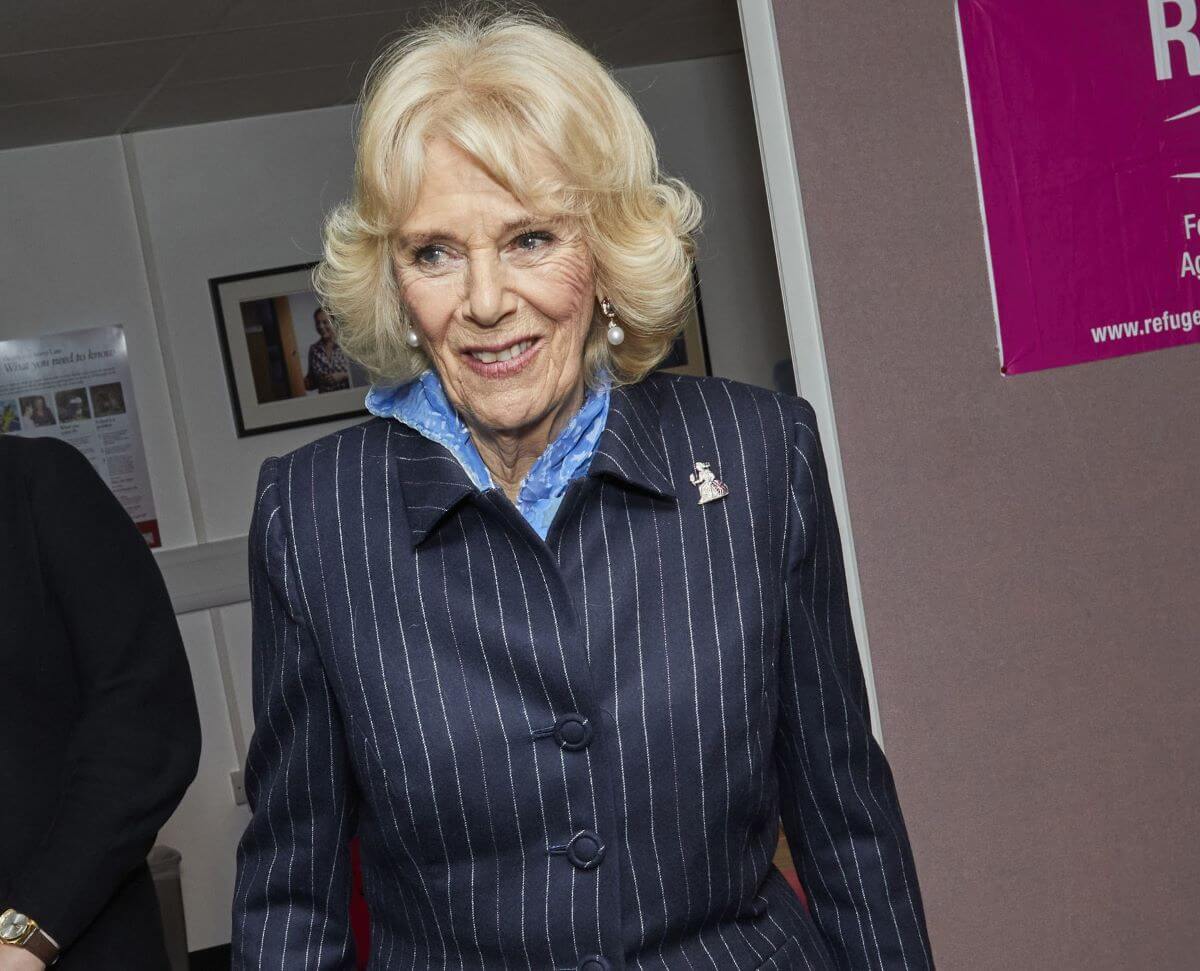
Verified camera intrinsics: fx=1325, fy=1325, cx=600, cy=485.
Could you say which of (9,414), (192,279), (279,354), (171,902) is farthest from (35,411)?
(171,902)

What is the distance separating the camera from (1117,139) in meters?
2.31

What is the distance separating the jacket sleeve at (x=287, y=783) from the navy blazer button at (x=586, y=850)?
234mm

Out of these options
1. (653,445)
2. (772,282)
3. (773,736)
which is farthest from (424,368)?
(772,282)

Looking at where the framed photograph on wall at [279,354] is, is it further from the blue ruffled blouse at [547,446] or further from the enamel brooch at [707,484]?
the enamel brooch at [707,484]

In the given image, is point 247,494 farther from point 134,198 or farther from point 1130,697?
point 1130,697

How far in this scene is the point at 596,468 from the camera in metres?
1.21

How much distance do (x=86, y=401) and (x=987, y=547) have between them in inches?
147

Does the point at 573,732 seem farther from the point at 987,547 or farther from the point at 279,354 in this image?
the point at 279,354

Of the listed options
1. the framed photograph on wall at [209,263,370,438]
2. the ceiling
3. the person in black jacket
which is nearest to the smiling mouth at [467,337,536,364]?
the person in black jacket

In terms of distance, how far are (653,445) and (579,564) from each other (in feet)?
0.46

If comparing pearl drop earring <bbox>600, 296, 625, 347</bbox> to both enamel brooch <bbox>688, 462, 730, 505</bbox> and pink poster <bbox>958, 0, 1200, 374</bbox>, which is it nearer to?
enamel brooch <bbox>688, 462, 730, 505</bbox>

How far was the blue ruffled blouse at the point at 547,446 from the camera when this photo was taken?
4.15 feet

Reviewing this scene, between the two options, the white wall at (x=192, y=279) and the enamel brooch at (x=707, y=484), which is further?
the white wall at (x=192, y=279)

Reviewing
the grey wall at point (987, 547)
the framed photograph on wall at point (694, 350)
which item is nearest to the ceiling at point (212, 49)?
the framed photograph on wall at point (694, 350)
